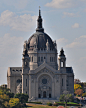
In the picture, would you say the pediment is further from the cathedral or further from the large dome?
the large dome

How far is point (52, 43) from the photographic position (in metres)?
150

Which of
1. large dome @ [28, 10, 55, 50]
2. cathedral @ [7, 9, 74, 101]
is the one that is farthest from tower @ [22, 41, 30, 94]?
large dome @ [28, 10, 55, 50]

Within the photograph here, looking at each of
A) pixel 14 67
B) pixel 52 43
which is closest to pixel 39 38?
pixel 52 43

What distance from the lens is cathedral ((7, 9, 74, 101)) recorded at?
14012 cm

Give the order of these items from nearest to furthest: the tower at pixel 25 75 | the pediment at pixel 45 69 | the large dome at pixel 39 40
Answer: the pediment at pixel 45 69 → the tower at pixel 25 75 → the large dome at pixel 39 40

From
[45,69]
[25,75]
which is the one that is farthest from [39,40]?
[25,75]

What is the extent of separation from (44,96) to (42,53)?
50.7 feet

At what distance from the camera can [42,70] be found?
14038 cm

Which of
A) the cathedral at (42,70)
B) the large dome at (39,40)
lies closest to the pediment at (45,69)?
the cathedral at (42,70)

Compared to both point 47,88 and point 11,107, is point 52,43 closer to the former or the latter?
point 47,88

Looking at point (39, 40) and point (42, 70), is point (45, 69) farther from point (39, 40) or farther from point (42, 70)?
point (39, 40)

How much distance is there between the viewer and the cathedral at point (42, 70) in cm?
14012

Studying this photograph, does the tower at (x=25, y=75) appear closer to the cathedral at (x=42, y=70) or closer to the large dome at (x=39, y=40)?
the cathedral at (x=42, y=70)

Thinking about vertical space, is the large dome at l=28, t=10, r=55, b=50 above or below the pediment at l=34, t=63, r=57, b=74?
above
